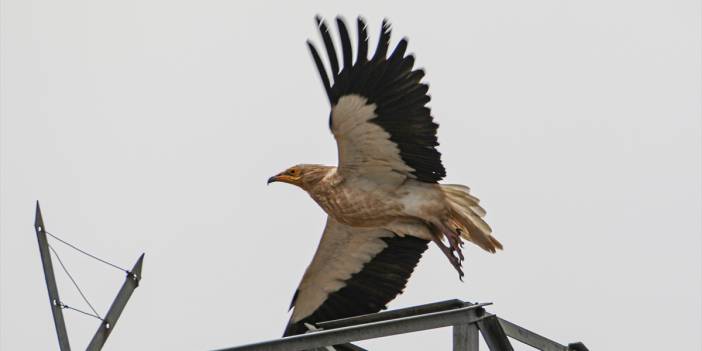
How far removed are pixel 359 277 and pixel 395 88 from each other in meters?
2.15

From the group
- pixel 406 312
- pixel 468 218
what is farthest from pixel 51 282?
pixel 468 218

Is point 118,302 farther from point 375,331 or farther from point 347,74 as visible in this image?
point 347,74

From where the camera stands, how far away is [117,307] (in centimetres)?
762

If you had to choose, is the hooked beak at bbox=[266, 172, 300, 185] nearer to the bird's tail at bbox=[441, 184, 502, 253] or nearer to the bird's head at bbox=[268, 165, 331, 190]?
the bird's head at bbox=[268, 165, 331, 190]

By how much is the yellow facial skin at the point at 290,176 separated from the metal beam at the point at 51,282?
12.4 ft

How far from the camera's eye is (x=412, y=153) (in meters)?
10.9

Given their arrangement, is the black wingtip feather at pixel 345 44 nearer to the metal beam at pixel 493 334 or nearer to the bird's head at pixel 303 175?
the bird's head at pixel 303 175

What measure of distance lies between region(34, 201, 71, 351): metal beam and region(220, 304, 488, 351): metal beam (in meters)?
0.95

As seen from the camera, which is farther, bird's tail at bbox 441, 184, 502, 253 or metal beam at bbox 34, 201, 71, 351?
bird's tail at bbox 441, 184, 502, 253

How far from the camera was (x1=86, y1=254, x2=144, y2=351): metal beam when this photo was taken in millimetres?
7402

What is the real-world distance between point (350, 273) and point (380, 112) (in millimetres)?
1929

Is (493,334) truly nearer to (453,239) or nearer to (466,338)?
(466,338)

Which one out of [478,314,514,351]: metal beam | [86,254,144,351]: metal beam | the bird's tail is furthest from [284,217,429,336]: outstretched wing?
[478,314,514,351]: metal beam

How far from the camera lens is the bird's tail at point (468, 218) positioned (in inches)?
443
